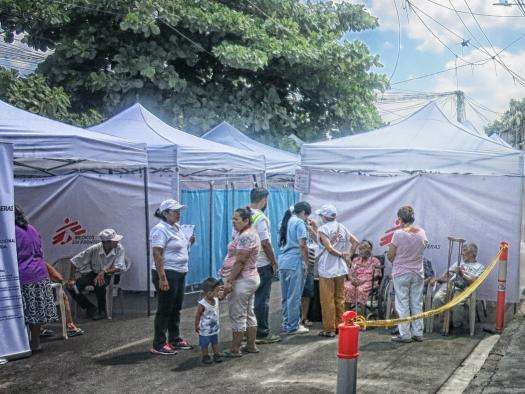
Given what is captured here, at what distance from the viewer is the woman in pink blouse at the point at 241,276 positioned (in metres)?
6.70

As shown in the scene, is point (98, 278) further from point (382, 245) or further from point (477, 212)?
point (477, 212)

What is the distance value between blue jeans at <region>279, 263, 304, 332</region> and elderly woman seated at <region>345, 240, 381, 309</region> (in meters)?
1.11

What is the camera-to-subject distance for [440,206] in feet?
30.9

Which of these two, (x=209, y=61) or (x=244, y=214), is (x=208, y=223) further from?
(x=209, y=61)

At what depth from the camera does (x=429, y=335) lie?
832 centimetres

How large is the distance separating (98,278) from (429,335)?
478cm

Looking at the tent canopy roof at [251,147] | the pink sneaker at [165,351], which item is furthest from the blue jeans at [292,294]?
the tent canopy roof at [251,147]

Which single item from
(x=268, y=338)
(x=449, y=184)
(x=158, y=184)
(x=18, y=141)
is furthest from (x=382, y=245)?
(x=18, y=141)

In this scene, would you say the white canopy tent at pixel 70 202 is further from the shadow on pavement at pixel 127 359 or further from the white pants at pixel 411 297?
the white pants at pixel 411 297

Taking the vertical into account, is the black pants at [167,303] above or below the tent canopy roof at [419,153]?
below

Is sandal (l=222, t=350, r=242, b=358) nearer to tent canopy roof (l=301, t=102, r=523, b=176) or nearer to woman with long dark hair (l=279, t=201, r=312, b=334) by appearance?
woman with long dark hair (l=279, t=201, r=312, b=334)

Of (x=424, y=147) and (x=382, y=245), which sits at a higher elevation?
(x=424, y=147)

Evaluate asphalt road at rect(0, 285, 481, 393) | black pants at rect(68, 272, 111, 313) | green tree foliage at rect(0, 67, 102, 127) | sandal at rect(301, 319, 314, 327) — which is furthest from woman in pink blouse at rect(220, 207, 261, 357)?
green tree foliage at rect(0, 67, 102, 127)

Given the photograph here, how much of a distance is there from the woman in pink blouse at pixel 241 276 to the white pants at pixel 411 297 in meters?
2.09
